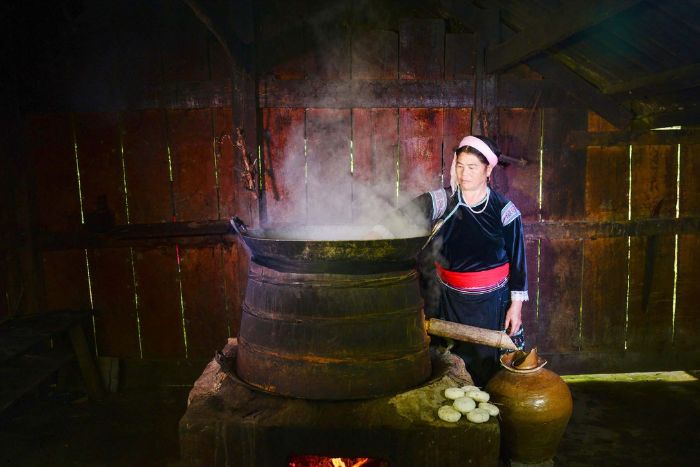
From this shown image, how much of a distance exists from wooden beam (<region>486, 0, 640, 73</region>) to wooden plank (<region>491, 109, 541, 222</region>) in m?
0.56

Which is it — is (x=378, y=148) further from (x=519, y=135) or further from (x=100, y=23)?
(x=100, y=23)

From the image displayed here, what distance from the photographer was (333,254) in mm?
2264

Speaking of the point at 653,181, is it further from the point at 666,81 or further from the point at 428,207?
the point at 428,207

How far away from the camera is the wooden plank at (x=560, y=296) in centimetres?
466

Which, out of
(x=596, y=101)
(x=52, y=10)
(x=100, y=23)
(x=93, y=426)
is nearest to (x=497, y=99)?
(x=596, y=101)

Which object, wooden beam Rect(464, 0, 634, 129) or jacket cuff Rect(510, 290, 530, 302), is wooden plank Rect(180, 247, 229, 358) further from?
wooden beam Rect(464, 0, 634, 129)

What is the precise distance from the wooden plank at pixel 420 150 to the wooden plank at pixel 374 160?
8 centimetres

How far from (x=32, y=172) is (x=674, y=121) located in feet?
19.3

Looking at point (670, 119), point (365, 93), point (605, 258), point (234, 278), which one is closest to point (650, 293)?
point (605, 258)

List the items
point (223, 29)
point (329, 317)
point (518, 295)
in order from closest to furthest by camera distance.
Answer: point (329, 317)
point (518, 295)
point (223, 29)

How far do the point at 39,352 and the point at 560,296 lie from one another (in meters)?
5.11

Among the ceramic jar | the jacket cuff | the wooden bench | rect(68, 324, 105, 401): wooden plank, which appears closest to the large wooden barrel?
the ceramic jar

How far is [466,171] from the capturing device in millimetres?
3316

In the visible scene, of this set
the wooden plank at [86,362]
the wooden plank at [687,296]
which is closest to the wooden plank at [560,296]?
the wooden plank at [687,296]
